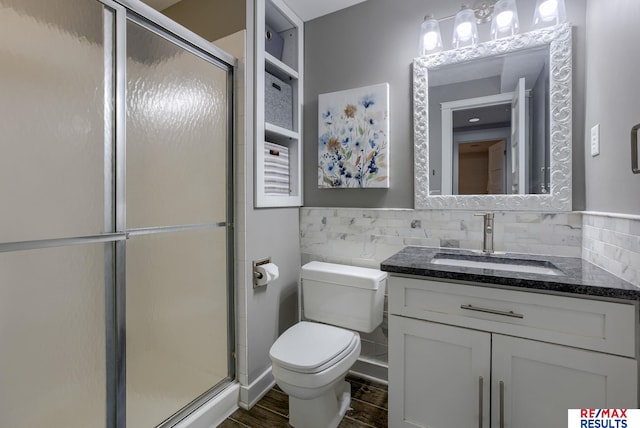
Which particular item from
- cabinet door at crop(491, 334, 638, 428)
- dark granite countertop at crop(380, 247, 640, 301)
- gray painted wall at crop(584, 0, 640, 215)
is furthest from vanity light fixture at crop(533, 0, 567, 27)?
cabinet door at crop(491, 334, 638, 428)

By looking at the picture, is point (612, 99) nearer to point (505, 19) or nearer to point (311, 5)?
point (505, 19)

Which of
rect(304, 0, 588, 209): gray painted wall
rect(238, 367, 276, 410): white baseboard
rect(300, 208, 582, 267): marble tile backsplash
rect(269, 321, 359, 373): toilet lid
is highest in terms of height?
rect(304, 0, 588, 209): gray painted wall

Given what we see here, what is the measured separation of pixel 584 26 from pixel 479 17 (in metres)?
0.48

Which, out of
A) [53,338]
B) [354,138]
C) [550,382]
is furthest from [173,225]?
[550,382]

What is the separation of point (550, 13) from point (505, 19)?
7.4 inches

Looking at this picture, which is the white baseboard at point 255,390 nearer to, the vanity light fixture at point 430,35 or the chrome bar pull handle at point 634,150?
the chrome bar pull handle at point 634,150

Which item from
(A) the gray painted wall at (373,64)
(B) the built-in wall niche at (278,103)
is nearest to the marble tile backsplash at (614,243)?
(A) the gray painted wall at (373,64)

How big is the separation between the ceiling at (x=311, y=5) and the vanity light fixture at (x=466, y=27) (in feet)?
2.16

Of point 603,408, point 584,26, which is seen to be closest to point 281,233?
point 603,408

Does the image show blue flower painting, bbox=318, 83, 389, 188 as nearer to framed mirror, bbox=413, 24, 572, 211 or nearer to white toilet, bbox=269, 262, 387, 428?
framed mirror, bbox=413, 24, 572, 211

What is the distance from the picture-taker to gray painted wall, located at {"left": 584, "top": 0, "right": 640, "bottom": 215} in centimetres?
106

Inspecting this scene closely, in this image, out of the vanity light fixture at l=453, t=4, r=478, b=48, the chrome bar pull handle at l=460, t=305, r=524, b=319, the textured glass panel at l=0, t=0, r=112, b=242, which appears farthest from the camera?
the vanity light fixture at l=453, t=4, r=478, b=48

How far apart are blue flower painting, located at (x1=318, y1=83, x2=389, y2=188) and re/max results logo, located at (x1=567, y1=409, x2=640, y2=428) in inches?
51.5

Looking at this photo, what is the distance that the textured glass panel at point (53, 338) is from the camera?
1.03m
